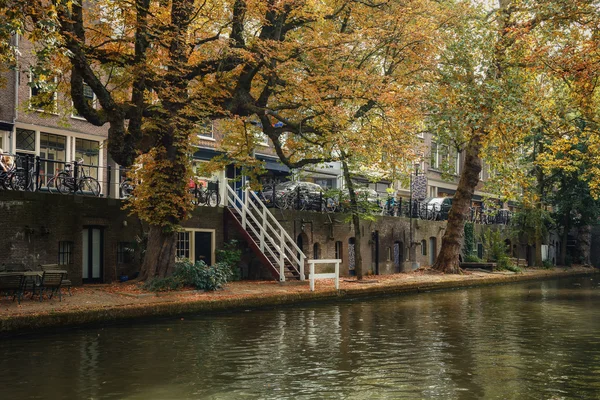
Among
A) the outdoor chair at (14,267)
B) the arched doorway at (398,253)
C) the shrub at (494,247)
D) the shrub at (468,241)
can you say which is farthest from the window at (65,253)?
the shrub at (468,241)

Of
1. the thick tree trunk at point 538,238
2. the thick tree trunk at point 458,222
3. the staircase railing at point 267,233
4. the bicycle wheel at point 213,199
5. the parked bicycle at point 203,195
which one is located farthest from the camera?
the thick tree trunk at point 538,238

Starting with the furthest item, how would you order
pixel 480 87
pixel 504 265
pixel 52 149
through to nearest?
pixel 504 265 → pixel 52 149 → pixel 480 87

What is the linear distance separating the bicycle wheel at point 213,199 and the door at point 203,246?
1133mm

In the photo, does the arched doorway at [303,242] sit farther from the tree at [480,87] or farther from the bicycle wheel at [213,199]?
the tree at [480,87]

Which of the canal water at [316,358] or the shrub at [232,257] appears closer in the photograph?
the canal water at [316,358]

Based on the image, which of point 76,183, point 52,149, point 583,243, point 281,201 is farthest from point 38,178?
point 583,243

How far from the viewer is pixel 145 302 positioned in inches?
579

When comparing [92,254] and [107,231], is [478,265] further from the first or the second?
[92,254]

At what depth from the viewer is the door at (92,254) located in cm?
1939

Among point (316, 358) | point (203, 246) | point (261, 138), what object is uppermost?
point (261, 138)

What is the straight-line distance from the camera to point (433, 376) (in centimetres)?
838

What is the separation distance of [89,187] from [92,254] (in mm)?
2274

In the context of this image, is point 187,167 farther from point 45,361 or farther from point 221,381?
point 221,381

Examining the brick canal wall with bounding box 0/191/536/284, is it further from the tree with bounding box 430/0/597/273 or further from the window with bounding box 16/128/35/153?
the window with bounding box 16/128/35/153
